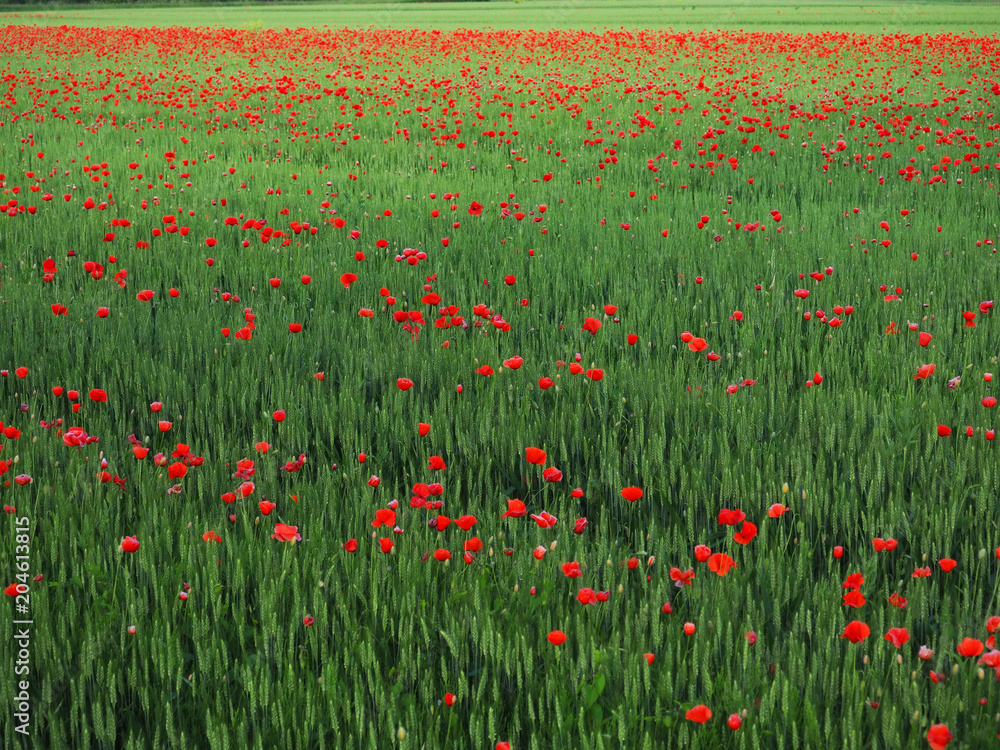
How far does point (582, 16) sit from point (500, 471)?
1338 inches

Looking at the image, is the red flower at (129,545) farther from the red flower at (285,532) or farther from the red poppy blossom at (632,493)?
the red poppy blossom at (632,493)

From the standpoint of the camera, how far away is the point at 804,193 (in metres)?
7.51

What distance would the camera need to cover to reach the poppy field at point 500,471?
1774 mm

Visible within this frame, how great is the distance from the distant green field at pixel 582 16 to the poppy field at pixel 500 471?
79.0 feet

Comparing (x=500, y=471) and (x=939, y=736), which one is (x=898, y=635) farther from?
(x=500, y=471)

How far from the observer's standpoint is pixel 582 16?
33.6 m

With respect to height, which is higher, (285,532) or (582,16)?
(582,16)

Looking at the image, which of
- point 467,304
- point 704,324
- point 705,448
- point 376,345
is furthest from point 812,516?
point 467,304

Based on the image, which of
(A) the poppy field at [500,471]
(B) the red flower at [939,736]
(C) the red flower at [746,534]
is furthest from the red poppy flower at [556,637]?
(B) the red flower at [939,736]

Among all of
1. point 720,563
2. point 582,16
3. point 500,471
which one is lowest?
point 500,471

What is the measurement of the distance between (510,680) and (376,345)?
2.13 metres

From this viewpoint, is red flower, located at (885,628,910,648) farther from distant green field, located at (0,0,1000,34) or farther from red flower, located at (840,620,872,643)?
distant green field, located at (0,0,1000,34)

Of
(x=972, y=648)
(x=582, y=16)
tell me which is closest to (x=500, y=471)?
A: (x=972, y=648)

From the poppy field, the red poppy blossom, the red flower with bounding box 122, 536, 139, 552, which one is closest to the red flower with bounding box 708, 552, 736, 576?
the poppy field
